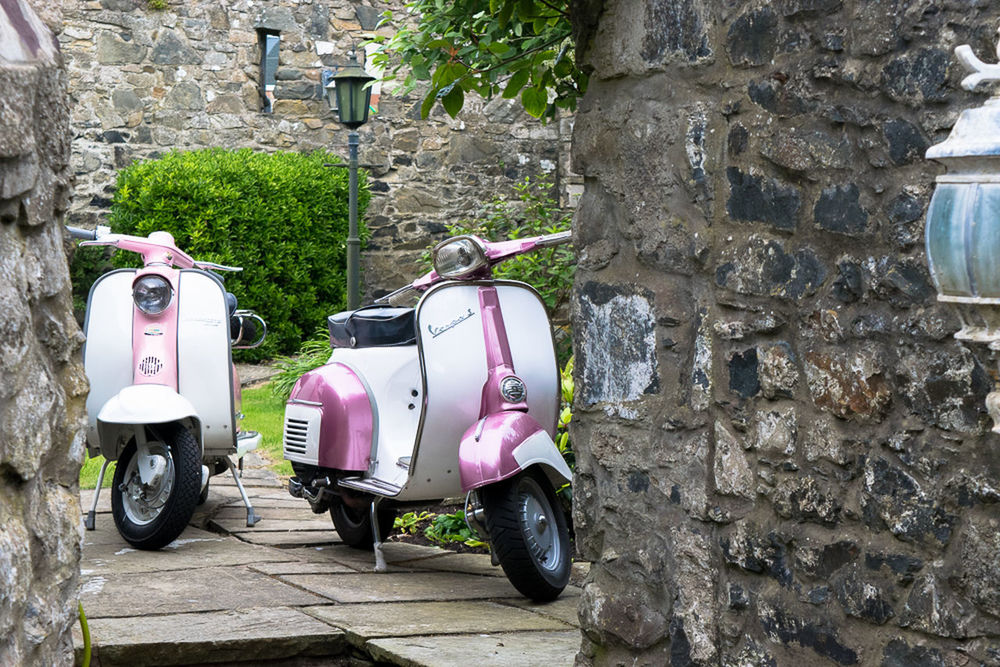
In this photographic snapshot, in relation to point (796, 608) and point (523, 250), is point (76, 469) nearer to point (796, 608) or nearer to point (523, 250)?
point (796, 608)

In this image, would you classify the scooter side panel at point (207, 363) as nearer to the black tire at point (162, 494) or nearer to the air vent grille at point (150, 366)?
the air vent grille at point (150, 366)

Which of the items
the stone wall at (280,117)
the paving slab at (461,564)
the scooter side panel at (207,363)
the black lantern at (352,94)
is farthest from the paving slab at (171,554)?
the stone wall at (280,117)

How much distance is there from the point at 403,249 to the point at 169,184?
2.42 metres

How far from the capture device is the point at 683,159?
7.92 feet

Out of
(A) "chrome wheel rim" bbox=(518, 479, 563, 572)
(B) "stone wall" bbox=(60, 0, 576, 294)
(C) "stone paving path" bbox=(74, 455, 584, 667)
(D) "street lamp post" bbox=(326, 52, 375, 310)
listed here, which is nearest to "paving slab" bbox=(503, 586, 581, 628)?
(C) "stone paving path" bbox=(74, 455, 584, 667)

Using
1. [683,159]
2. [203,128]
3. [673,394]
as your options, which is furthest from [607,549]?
[203,128]

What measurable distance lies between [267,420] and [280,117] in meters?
4.15

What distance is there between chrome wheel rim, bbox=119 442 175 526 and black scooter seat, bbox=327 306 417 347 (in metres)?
0.75

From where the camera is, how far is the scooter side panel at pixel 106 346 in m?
4.37

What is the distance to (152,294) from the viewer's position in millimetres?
4504

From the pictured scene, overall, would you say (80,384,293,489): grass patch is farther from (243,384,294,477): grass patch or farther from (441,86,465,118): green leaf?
(441,86,465,118): green leaf

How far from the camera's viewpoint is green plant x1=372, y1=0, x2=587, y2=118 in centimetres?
338

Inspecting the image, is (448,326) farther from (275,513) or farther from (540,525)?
(275,513)

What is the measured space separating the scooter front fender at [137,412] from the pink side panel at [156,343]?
0.27 feet
